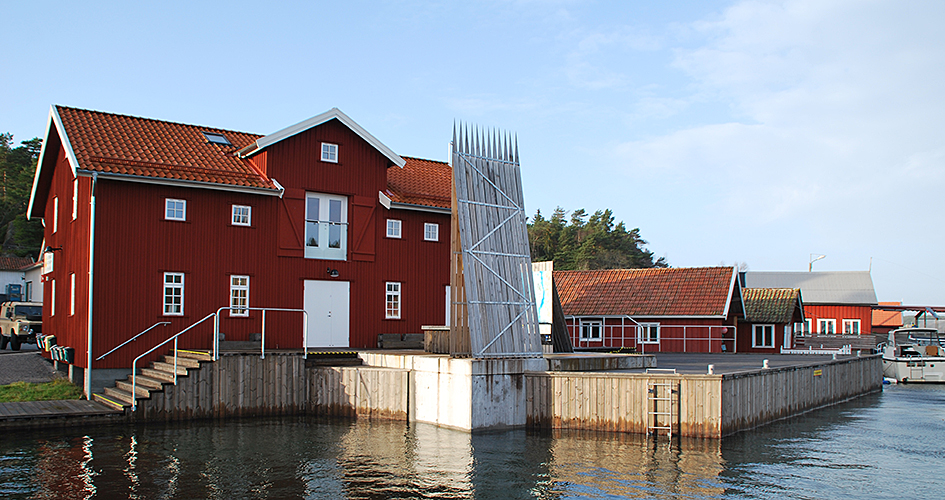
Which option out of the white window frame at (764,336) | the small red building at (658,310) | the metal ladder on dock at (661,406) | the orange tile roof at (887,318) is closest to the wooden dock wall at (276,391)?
the metal ladder on dock at (661,406)

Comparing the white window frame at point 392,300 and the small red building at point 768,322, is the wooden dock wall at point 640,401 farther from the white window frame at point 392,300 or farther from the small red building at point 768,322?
the small red building at point 768,322

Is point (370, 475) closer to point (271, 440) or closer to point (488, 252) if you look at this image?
point (271, 440)

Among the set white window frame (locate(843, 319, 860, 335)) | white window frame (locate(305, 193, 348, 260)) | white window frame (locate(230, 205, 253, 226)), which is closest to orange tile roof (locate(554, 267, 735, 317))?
white window frame (locate(305, 193, 348, 260))

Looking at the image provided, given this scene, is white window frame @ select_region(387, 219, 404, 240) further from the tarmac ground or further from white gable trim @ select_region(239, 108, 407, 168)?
the tarmac ground

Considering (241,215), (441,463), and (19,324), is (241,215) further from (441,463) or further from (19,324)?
(19,324)

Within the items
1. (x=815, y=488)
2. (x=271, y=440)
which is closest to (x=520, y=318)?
(x=271, y=440)

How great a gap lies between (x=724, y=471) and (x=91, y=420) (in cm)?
1475

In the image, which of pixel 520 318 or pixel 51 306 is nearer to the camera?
pixel 520 318

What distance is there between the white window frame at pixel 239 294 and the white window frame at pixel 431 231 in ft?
21.3

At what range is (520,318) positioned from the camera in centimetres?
2042

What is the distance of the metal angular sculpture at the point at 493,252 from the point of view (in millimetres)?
19688

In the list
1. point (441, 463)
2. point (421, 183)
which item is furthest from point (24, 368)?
point (441, 463)

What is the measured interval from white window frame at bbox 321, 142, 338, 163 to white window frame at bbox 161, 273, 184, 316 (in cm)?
589

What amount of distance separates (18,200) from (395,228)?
5336 centimetres
